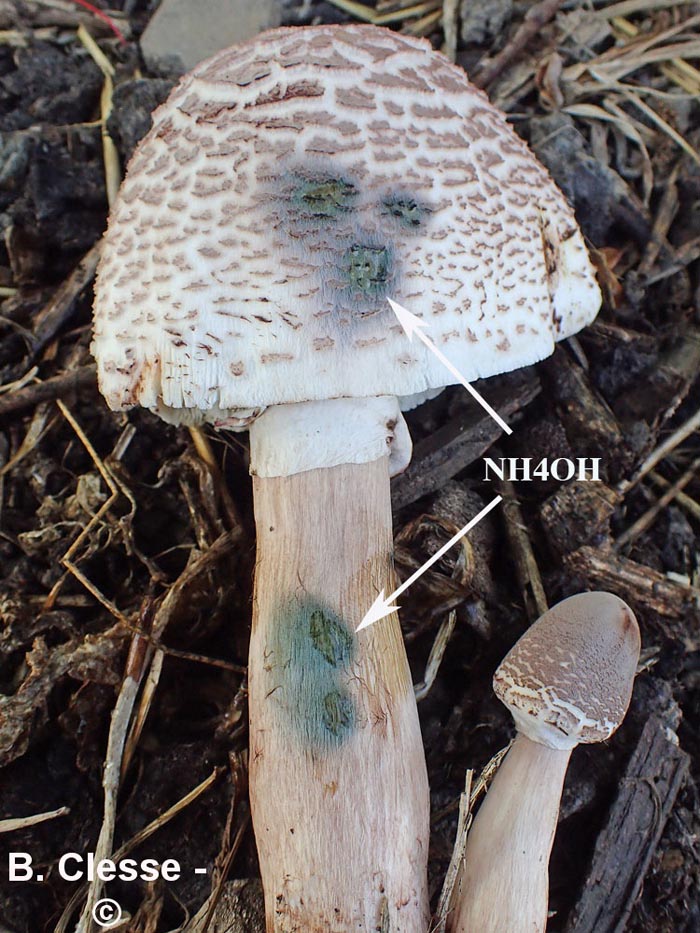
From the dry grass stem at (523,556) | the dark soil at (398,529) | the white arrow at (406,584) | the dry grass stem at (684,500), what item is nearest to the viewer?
the white arrow at (406,584)

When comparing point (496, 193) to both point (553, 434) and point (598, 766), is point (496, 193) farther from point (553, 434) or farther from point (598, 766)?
point (598, 766)

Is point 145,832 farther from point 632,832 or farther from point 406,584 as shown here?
point 632,832

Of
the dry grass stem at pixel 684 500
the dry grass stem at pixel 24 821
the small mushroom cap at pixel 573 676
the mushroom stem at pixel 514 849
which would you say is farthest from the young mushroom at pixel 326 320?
the dry grass stem at pixel 684 500

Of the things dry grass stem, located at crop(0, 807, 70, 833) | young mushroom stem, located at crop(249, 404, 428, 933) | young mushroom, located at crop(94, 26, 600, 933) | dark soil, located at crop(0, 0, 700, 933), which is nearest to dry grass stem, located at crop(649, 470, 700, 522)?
dark soil, located at crop(0, 0, 700, 933)

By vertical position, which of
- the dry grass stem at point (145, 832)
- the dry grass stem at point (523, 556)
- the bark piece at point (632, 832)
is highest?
the dry grass stem at point (523, 556)

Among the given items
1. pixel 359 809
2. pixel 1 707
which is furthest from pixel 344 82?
pixel 1 707

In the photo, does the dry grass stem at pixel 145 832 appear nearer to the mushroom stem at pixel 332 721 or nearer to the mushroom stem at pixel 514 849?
the mushroom stem at pixel 332 721
